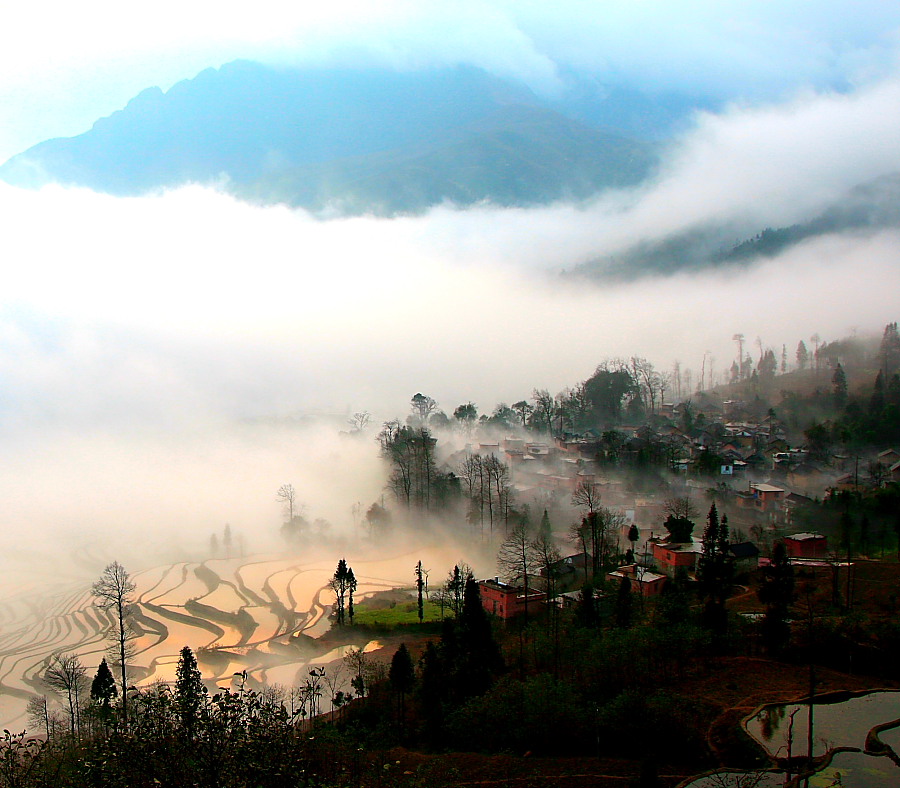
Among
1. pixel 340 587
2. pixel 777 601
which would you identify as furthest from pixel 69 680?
pixel 777 601

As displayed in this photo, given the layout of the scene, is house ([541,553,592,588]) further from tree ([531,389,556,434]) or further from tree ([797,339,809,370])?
tree ([797,339,809,370])

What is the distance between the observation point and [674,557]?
28906mm

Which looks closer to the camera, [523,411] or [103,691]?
[103,691]

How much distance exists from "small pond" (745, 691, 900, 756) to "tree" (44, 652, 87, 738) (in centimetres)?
1740

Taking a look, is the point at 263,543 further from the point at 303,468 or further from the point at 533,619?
the point at 533,619

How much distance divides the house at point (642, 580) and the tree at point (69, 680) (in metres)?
17.8

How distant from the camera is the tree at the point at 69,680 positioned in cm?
2046

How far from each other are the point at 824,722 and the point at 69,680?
20.5 metres

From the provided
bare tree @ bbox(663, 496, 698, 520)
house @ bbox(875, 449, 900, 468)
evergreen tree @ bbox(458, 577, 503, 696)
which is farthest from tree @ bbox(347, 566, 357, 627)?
house @ bbox(875, 449, 900, 468)

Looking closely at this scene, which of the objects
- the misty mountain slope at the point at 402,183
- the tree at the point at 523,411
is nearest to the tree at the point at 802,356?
the tree at the point at 523,411

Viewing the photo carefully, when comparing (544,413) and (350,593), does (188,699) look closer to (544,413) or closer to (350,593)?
(350,593)

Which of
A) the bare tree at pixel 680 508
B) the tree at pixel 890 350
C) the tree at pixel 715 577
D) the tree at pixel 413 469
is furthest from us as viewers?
the tree at pixel 890 350

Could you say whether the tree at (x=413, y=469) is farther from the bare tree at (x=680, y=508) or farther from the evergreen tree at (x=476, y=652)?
the evergreen tree at (x=476, y=652)

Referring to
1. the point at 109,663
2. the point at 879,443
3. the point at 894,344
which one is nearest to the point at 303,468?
the point at 109,663
